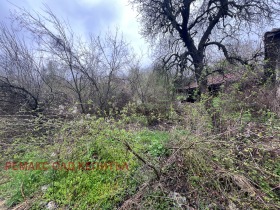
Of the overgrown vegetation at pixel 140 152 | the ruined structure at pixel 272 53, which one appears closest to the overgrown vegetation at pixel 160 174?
the overgrown vegetation at pixel 140 152

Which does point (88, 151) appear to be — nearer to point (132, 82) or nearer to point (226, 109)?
point (226, 109)

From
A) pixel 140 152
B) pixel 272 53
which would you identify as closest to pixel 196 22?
pixel 272 53

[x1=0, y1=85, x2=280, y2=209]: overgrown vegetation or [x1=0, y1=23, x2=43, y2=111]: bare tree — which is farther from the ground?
[x1=0, y1=23, x2=43, y2=111]: bare tree

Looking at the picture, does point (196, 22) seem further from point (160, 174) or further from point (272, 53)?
point (160, 174)

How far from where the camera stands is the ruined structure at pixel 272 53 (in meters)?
5.02

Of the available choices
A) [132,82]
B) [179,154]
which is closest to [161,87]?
[132,82]

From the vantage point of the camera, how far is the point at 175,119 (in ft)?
13.9

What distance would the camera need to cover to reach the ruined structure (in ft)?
16.5

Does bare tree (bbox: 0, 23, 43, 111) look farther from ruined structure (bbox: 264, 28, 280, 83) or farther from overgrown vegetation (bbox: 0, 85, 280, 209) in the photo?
ruined structure (bbox: 264, 28, 280, 83)

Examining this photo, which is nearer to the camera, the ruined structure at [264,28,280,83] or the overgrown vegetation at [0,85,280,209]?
the overgrown vegetation at [0,85,280,209]

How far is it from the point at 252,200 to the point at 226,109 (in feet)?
9.00

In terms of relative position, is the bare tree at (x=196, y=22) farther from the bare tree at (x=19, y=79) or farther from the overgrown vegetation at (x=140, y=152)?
the bare tree at (x=19, y=79)

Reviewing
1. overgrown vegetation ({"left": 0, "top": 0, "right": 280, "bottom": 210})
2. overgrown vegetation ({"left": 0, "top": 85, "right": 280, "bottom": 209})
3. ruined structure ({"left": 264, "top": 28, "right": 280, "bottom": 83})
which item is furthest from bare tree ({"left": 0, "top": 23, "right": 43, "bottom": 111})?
ruined structure ({"left": 264, "top": 28, "right": 280, "bottom": 83})

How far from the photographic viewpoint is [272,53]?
6.19 meters
